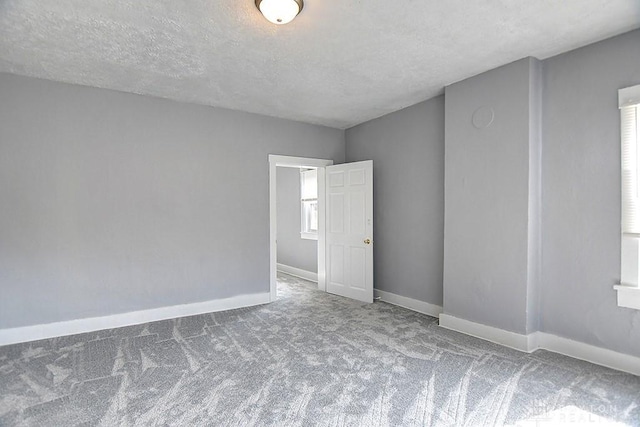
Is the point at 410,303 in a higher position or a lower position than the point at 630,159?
lower

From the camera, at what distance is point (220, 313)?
4473 mm

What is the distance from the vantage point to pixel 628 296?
2.74m

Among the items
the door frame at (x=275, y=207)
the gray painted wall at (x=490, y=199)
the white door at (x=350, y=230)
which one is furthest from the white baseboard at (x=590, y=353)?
the door frame at (x=275, y=207)

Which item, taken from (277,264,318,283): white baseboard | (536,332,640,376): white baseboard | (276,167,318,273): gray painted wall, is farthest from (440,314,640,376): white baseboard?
(276,167,318,273): gray painted wall

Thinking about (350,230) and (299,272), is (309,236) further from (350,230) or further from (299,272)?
(350,230)

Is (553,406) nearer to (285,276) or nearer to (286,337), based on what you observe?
(286,337)

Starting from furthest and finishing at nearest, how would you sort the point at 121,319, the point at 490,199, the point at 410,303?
the point at 410,303 → the point at 121,319 → the point at 490,199

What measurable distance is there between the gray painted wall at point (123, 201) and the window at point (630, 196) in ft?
12.4

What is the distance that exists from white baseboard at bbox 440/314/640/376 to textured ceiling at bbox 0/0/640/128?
2536 millimetres

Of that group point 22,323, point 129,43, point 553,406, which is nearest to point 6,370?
point 22,323

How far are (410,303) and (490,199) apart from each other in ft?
6.00

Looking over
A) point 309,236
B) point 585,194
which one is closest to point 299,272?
point 309,236

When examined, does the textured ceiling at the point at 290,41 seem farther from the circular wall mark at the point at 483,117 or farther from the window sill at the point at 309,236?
the window sill at the point at 309,236

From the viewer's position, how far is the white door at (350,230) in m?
5.00
